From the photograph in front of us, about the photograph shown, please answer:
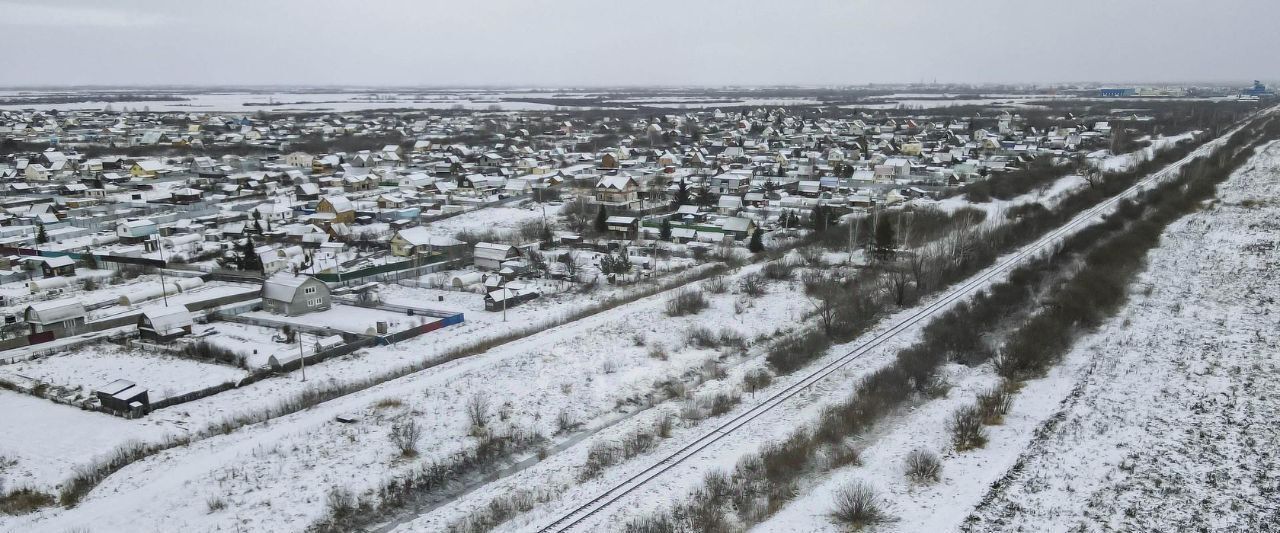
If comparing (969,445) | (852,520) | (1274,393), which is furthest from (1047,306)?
(852,520)

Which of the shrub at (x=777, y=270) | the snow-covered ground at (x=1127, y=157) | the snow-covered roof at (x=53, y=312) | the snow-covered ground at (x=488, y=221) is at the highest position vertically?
the snow-covered ground at (x=1127, y=157)

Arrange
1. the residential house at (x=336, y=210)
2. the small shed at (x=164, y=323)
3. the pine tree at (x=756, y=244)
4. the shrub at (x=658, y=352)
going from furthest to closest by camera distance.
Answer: the residential house at (x=336, y=210), the pine tree at (x=756, y=244), the small shed at (x=164, y=323), the shrub at (x=658, y=352)

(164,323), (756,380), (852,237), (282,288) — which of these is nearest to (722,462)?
(756,380)

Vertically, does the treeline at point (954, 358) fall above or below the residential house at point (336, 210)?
below

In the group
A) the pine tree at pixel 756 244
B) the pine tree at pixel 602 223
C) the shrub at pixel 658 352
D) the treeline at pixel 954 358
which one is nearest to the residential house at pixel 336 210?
the pine tree at pixel 602 223

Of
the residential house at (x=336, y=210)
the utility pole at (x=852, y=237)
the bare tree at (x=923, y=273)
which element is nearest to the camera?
the bare tree at (x=923, y=273)

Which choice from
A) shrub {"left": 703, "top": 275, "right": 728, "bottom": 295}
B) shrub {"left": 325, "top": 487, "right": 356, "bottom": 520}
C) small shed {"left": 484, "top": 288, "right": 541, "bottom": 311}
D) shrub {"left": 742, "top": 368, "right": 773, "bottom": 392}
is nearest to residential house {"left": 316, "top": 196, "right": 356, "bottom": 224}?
small shed {"left": 484, "top": 288, "right": 541, "bottom": 311}

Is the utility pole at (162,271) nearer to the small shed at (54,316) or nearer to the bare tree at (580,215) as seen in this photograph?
the small shed at (54,316)
